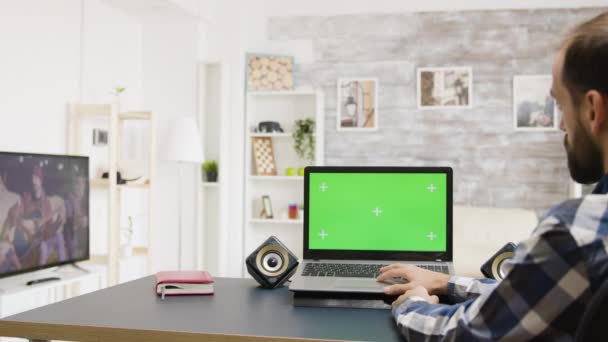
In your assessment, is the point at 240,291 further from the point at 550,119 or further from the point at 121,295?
the point at 550,119

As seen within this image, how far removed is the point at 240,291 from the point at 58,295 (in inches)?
111

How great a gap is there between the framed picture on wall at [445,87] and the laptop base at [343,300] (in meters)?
3.91

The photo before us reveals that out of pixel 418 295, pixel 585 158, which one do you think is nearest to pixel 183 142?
pixel 418 295

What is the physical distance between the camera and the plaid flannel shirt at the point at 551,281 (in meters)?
0.86

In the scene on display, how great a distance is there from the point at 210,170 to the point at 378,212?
11.8 feet

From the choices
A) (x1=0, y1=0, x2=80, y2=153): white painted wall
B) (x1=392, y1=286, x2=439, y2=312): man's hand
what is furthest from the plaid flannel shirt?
(x1=0, y1=0, x2=80, y2=153): white painted wall

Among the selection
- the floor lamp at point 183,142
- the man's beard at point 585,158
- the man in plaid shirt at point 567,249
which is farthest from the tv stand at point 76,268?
the man's beard at point 585,158

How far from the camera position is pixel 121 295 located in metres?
1.48

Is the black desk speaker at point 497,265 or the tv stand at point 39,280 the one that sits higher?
the black desk speaker at point 497,265

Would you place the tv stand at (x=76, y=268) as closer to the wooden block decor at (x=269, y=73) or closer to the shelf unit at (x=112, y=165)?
the shelf unit at (x=112, y=165)

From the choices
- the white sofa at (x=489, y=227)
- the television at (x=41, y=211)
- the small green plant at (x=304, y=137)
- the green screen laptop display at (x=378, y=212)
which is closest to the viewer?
the green screen laptop display at (x=378, y=212)

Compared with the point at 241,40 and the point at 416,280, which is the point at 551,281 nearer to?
the point at 416,280

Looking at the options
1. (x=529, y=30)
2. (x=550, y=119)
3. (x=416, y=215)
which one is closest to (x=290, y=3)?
(x=529, y=30)

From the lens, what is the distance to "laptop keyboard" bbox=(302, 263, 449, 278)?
5.10 feet
